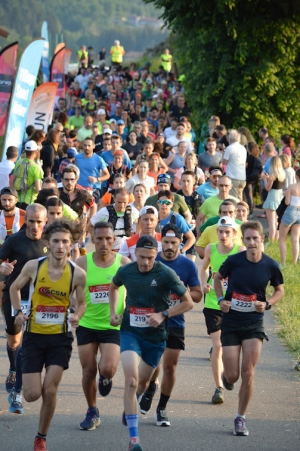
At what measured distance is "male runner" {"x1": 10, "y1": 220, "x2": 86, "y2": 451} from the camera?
7.90 m

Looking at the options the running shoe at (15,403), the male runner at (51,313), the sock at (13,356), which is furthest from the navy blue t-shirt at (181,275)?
the sock at (13,356)

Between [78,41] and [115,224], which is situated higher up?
[78,41]

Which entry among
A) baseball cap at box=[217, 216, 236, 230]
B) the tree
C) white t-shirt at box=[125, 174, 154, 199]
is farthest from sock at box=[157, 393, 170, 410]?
the tree

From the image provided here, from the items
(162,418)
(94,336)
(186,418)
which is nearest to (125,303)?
(94,336)

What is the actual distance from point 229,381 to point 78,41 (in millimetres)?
138979

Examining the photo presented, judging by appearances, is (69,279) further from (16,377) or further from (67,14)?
(67,14)

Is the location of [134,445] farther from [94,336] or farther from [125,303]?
[125,303]

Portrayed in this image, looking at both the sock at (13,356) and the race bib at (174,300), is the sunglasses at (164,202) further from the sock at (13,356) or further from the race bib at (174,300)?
the race bib at (174,300)

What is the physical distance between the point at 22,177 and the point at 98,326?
22.2 ft

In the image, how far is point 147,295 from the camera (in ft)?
26.8

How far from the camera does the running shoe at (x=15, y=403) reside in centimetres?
885

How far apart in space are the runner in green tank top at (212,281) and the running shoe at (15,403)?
173 cm

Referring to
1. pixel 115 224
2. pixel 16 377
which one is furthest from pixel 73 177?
pixel 16 377

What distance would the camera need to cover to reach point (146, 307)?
816cm
